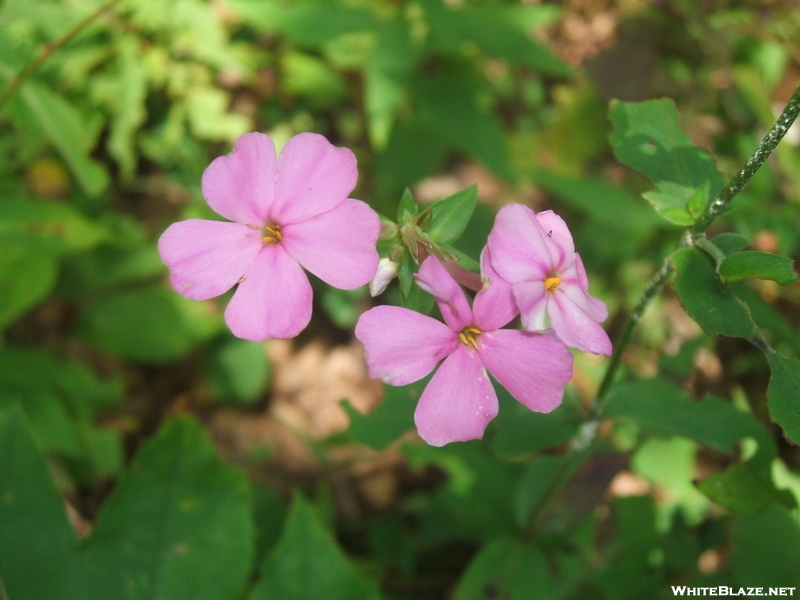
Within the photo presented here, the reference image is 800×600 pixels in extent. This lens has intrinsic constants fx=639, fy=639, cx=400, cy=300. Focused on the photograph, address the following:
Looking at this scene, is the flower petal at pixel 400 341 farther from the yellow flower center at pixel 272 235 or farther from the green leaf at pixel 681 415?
the green leaf at pixel 681 415

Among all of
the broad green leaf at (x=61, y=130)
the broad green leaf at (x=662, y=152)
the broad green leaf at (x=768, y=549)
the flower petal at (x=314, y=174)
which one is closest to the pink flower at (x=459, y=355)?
the flower petal at (x=314, y=174)

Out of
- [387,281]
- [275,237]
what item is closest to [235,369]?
[275,237]

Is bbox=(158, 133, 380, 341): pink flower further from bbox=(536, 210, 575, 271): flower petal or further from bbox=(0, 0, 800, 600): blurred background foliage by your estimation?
bbox=(0, 0, 800, 600): blurred background foliage

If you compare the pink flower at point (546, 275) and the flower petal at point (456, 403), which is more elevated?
the pink flower at point (546, 275)

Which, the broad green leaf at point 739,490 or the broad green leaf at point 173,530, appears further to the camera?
the broad green leaf at point 173,530

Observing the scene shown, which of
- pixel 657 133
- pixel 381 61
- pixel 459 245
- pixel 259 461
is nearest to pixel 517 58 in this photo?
pixel 381 61

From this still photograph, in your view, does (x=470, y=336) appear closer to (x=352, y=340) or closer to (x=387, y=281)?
(x=387, y=281)

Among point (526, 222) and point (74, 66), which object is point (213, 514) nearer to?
point (526, 222)
